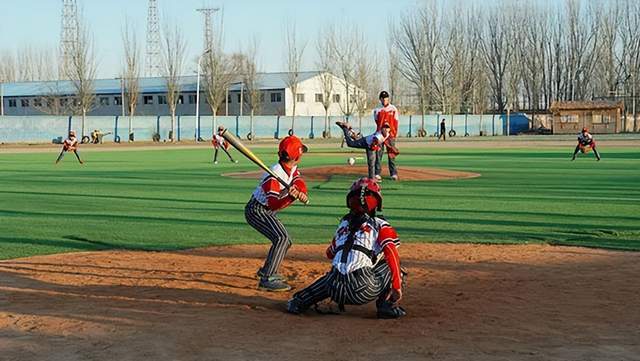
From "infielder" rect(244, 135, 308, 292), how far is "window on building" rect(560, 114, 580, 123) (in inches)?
3071

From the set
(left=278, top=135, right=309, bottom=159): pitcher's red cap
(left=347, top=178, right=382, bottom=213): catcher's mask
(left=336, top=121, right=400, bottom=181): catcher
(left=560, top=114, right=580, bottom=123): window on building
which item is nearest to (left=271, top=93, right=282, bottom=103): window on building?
(left=560, top=114, right=580, bottom=123): window on building

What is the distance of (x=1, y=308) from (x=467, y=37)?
102578mm

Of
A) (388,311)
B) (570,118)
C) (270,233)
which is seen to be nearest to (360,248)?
(388,311)

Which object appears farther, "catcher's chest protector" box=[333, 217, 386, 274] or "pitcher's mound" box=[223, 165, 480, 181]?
"pitcher's mound" box=[223, 165, 480, 181]

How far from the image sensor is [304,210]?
1692 cm

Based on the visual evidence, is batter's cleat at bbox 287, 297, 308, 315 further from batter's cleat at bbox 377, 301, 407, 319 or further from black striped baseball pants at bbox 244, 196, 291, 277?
black striped baseball pants at bbox 244, 196, 291, 277

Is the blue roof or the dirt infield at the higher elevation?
the blue roof

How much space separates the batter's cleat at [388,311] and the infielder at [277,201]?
1.51 meters

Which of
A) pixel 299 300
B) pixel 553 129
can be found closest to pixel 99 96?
pixel 553 129

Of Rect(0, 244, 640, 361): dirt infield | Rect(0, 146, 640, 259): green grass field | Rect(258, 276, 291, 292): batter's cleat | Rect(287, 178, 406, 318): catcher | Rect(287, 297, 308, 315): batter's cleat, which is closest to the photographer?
Rect(0, 244, 640, 361): dirt infield

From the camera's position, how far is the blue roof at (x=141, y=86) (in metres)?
92.2

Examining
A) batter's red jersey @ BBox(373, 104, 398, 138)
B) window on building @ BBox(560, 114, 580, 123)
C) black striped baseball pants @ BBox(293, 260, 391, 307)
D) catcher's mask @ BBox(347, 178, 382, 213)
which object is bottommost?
black striped baseball pants @ BBox(293, 260, 391, 307)

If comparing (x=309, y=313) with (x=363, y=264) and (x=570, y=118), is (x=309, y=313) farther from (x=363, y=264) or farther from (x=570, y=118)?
(x=570, y=118)

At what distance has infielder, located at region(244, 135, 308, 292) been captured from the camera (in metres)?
8.20
